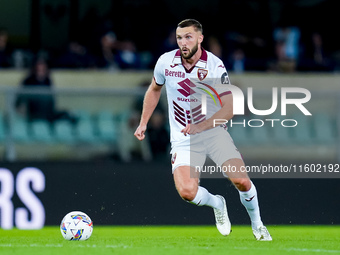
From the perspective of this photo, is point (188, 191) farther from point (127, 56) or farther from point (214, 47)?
point (127, 56)

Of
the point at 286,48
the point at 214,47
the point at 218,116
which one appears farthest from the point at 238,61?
the point at 218,116

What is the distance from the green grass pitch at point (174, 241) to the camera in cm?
816

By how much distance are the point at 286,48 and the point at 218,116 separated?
683cm

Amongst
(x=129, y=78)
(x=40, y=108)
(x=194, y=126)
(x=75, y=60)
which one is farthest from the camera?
(x=75, y=60)

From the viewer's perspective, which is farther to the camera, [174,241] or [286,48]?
[286,48]

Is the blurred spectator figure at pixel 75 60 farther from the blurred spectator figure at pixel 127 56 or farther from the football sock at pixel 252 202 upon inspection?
the football sock at pixel 252 202

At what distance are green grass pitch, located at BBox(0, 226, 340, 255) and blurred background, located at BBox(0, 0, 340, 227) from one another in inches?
20.0

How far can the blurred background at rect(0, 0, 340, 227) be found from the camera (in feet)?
38.1

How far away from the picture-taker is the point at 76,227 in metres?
9.04

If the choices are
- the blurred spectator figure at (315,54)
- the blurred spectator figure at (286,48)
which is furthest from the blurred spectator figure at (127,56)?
the blurred spectator figure at (315,54)

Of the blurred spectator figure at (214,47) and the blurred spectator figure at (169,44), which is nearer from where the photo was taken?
the blurred spectator figure at (214,47)

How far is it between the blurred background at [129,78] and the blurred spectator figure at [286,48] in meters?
0.02

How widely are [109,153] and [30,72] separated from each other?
206 cm

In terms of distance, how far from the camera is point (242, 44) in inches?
611
